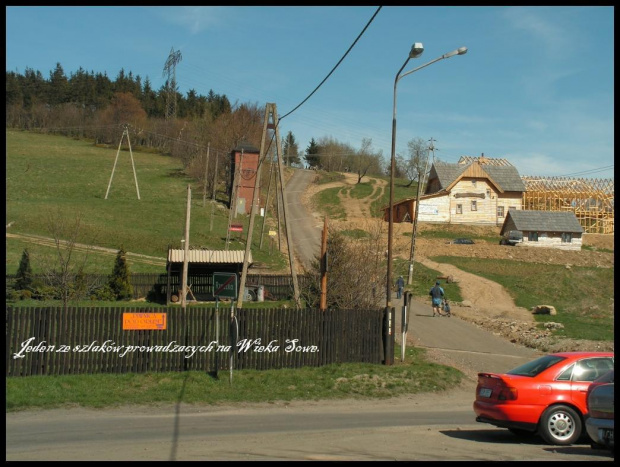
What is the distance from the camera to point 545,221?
6988 centimetres

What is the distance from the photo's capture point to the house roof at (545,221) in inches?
2726

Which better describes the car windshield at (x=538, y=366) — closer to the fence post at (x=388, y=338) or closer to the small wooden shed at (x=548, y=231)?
the fence post at (x=388, y=338)

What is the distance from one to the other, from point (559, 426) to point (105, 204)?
5854 centimetres

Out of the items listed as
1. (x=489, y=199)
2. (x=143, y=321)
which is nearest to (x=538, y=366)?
(x=143, y=321)

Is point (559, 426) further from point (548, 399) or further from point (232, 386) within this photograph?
point (232, 386)

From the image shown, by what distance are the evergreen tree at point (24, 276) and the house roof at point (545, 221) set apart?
2012 inches

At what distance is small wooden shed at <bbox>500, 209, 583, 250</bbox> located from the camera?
69250 millimetres

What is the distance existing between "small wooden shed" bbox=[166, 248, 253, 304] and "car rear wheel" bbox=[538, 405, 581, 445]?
22.8 m

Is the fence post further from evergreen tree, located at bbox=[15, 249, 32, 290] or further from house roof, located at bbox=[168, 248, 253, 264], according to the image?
evergreen tree, located at bbox=[15, 249, 32, 290]

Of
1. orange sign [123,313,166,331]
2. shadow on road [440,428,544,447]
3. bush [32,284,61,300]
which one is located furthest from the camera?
bush [32,284,61,300]

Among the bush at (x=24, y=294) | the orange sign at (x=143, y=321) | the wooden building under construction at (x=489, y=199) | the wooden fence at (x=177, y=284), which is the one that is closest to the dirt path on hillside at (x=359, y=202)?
the wooden building under construction at (x=489, y=199)

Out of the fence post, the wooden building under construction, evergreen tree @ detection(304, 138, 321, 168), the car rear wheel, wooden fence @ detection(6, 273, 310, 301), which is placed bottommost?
the car rear wheel

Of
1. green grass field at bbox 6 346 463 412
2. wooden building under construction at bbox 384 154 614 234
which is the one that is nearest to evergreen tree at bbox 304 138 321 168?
wooden building under construction at bbox 384 154 614 234

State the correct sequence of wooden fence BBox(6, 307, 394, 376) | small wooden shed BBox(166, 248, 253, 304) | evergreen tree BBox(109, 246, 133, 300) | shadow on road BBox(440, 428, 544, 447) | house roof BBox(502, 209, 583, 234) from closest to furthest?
shadow on road BBox(440, 428, 544, 447) → wooden fence BBox(6, 307, 394, 376) → evergreen tree BBox(109, 246, 133, 300) → small wooden shed BBox(166, 248, 253, 304) → house roof BBox(502, 209, 583, 234)
